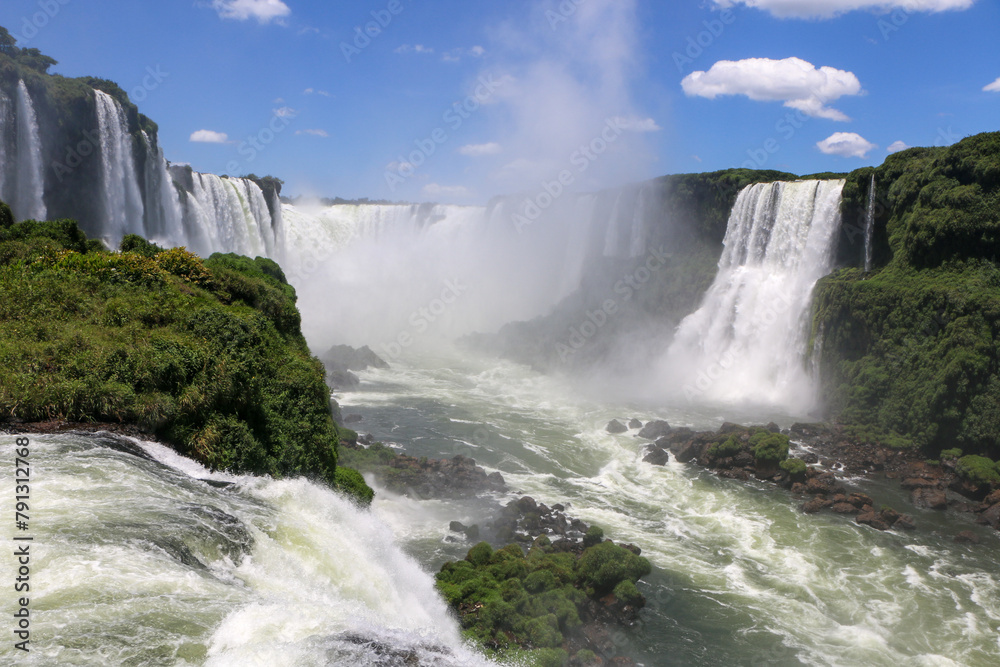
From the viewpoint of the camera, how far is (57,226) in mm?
17391

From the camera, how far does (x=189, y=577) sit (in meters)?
6.63

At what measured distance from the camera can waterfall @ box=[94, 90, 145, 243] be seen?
32.1m

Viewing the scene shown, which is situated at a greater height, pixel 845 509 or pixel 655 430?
pixel 655 430

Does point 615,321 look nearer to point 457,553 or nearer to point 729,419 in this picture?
point 729,419

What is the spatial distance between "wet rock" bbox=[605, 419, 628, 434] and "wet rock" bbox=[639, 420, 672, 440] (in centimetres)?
85

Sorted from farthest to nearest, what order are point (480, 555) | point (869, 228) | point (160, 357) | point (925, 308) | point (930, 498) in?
point (869, 228) → point (925, 308) → point (930, 498) → point (480, 555) → point (160, 357)

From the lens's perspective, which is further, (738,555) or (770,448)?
(770,448)

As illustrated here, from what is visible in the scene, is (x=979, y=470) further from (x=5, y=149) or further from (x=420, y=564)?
(x=5, y=149)

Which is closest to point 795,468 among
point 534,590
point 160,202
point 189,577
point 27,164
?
point 534,590

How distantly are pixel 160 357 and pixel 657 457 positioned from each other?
17909 mm

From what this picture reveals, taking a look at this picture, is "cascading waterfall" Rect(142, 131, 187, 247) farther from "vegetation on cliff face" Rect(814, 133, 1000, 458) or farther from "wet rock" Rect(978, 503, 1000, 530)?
"wet rock" Rect(978, 503, 1000, 530)

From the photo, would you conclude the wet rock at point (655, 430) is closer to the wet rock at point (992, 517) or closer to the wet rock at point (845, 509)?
the wet rock at point (845, 509)

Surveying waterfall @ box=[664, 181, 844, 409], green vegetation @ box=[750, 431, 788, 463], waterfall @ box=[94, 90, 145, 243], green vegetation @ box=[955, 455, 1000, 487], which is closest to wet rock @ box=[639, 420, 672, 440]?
green vegetation @ box=[750, 431, 788, 463]

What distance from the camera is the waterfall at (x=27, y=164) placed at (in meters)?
28.5
